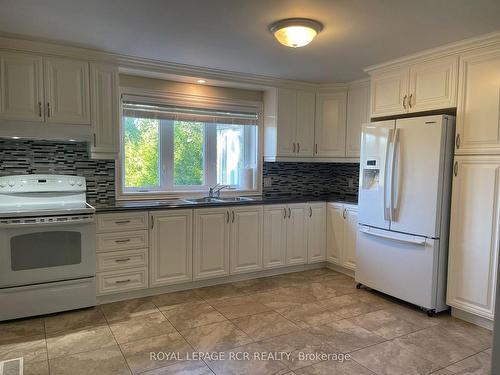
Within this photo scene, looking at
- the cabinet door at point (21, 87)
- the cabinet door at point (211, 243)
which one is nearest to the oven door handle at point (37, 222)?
the cabinet door at point (21, 87)

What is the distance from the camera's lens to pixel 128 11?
92.8 inches

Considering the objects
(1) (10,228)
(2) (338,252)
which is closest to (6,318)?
(1) (10,228)

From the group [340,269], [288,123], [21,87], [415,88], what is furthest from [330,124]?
[21,87]

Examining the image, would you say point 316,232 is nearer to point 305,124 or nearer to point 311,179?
point 311,179

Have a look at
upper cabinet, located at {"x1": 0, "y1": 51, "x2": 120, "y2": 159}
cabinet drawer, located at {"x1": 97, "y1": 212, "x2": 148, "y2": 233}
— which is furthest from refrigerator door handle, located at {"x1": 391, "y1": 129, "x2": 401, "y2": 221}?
upper cabinet, located at {"x1": 0, "y1": 51, "x2": 120, "y2": 159}

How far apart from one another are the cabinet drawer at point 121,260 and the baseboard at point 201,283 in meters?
0.25

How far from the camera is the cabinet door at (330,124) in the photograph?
4379 mm

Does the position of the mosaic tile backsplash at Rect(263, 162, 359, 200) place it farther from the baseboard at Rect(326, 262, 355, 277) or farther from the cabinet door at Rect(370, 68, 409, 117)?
the cabinet door at Rect(370, 68, 409, 117)

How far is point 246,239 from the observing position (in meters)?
3.89

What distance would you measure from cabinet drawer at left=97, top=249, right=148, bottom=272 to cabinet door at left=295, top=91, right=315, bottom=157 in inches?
84.6

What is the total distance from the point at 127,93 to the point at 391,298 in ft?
10.8

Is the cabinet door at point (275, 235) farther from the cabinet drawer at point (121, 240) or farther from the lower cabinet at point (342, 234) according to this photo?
the cabinet drawer at point (121, 240)

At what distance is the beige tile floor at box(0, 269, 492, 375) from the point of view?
2279 mm

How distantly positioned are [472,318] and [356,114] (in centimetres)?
237
